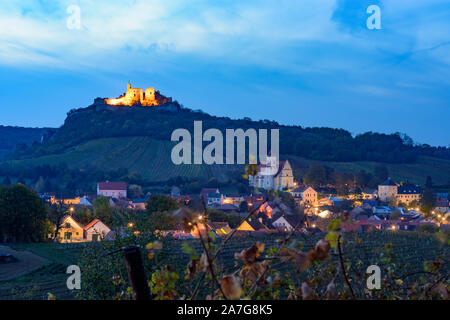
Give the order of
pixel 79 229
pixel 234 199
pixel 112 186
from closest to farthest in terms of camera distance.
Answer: pixel 79 229 < pixel 234 199 < pixel 112 186

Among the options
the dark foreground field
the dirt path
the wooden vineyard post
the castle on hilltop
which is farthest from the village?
the castle on hilltop

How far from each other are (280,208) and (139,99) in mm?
77400

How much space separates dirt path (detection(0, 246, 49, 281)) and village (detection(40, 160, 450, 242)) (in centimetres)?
197

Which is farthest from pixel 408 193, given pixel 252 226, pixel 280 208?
pixel 252 226

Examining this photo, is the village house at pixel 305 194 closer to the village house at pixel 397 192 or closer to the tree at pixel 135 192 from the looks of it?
the village house at pixel 397 192

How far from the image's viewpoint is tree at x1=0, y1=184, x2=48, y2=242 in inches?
1052

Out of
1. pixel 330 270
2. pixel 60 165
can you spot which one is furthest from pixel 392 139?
pixel 330 270

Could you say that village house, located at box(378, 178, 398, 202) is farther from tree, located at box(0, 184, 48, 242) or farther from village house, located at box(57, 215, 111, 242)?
tree, located at box(0, 184, 48, 242)

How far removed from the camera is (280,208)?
4219 cm

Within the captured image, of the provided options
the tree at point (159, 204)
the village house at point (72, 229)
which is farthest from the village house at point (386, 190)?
the village house at point (72, 229)

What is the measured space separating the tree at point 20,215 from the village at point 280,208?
1.79 m

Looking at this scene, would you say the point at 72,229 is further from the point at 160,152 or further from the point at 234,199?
the point at 160,152

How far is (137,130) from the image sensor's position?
91188mm

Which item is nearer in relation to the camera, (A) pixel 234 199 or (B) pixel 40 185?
(A) pixel 234 199
